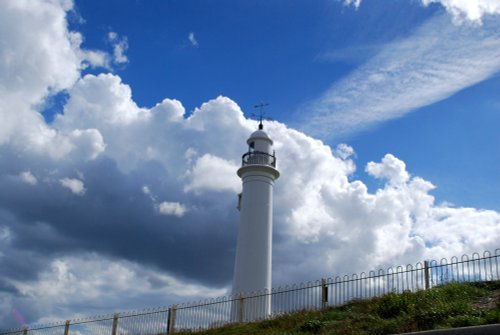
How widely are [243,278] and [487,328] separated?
14.3m

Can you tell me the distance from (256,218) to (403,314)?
12.0 m

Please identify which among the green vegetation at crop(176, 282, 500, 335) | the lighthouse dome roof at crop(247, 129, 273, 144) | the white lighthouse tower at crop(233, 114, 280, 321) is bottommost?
the green vegetation at crop(176, 282, 500, 335)

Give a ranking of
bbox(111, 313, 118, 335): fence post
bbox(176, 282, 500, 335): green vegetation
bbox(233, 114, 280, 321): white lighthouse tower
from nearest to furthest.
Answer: bbox(176, 282, 500, 335): green vegetation → bbox(111, 313, 118, 335): fence post → bbox(233, 114, 280, 321): white lighthouse tower

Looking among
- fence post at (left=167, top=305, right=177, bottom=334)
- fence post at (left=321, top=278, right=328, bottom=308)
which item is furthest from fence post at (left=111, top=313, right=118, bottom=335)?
fence post at (left=321, top=278, right=328, bottom=308)

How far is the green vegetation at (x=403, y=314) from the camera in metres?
12.5

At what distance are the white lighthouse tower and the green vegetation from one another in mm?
5488

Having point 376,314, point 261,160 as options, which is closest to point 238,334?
point 376,314

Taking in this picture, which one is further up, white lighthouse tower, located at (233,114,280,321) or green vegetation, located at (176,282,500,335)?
white lighthouse tower, located at (233,114,280,321)

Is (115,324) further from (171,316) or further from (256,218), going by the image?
(256,218)

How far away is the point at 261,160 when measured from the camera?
2634 centimetres

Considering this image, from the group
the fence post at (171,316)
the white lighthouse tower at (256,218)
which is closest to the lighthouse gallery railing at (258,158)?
the white lighthouse tower at (256,218)

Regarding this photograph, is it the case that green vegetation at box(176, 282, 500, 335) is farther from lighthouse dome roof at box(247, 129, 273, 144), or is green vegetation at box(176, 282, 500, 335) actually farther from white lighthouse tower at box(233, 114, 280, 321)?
lighthouse dome roof at box(247, 129, 273, 144)

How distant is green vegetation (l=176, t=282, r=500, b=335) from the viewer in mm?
12501

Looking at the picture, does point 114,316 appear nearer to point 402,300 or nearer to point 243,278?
point 243,278
